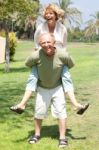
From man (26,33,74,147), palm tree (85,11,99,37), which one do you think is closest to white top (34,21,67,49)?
man (26,33,74,147)

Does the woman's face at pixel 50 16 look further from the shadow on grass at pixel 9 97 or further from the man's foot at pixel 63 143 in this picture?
the shadow on grass at pixel 9 97

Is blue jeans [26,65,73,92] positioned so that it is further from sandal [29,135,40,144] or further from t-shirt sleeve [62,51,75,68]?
sandal [29,135,40,144]

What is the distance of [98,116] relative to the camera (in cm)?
926

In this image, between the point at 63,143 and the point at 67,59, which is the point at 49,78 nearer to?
the point at 67,59

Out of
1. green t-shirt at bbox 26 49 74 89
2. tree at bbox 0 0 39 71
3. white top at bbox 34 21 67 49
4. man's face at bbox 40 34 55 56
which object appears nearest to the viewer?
man's face at bbox 40 34 55 56

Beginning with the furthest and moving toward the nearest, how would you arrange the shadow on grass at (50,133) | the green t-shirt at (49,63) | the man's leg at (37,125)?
the shadow on grass at (50,133) < the man's leg at (37,125) < the green t-shirt at (49,63)

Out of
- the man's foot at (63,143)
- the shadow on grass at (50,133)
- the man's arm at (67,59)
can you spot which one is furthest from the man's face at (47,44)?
the shadow on grass at (50,133)

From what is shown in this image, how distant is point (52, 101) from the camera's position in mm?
7090

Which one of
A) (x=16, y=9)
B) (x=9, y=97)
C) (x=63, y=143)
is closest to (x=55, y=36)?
(x=63, y=143)

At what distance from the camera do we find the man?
669cm

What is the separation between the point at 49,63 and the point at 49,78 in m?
0.24

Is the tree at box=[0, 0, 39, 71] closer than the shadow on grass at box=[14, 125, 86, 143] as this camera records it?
No

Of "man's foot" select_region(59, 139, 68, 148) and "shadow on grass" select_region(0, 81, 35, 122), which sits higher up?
"man's foot" select_region(59, 139, 68, 148)

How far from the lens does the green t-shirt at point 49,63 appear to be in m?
6.75
